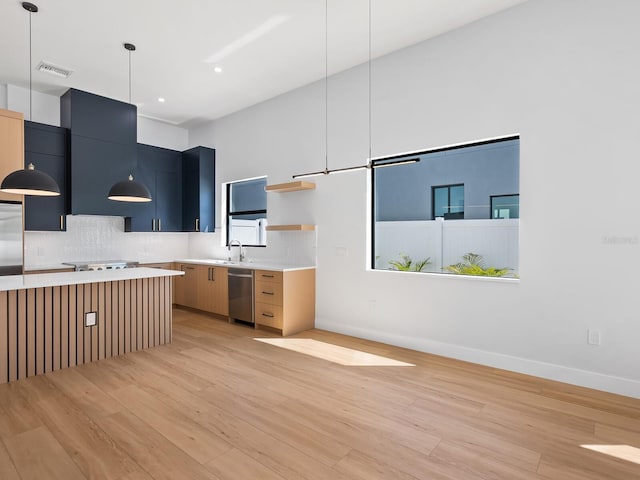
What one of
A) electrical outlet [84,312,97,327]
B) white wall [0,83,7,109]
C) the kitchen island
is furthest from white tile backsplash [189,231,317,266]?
white wall [0,83,7,109]

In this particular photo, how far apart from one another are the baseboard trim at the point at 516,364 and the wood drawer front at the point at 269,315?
3.17 feet

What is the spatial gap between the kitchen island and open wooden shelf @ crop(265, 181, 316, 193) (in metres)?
1.85

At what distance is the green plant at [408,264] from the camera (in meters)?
4.33

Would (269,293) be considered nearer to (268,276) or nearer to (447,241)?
(268,276)

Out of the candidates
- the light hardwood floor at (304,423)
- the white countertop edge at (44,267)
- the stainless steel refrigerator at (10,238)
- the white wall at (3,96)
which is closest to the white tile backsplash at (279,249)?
the light hardwood floor at (304,423)

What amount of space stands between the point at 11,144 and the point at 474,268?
18.4 ft

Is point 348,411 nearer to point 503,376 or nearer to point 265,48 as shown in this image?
point 503,376

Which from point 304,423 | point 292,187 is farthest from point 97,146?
point 304,423

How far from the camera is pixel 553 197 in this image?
3287 mm

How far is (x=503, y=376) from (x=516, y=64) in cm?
293

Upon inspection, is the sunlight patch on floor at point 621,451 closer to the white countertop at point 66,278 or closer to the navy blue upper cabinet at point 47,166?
the white countertop at point 66,278

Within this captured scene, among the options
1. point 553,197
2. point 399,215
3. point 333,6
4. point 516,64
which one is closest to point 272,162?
point 399,215

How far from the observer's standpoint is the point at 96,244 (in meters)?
6.03

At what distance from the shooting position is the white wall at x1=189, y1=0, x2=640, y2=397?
3.00 metres
